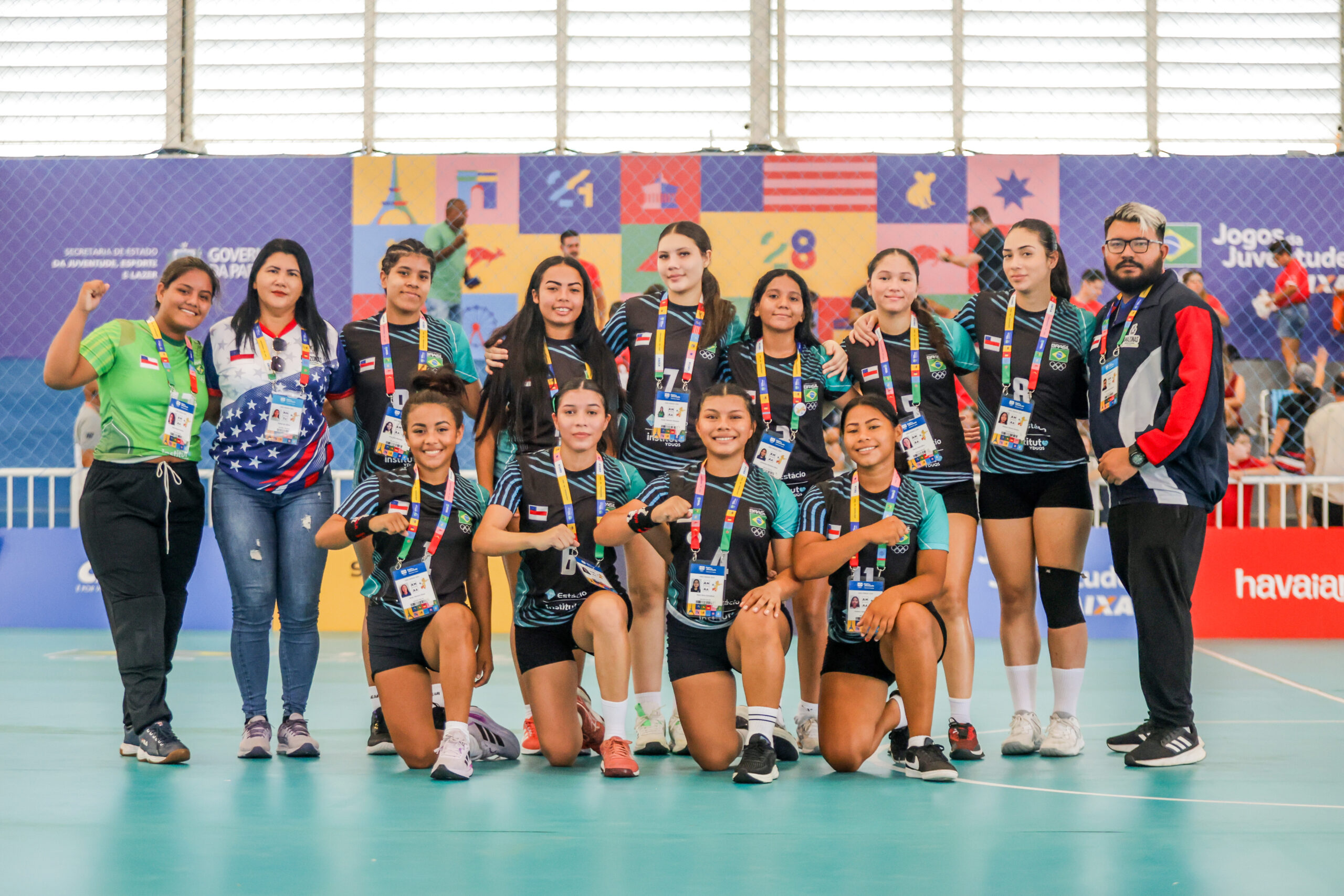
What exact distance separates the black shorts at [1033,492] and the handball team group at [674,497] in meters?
0.01

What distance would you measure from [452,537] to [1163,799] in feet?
6.95

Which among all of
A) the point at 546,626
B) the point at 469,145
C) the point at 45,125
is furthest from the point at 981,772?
the point at 45,125

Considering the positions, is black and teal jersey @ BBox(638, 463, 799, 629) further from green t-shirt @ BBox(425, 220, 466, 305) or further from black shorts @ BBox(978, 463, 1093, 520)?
green t-shirt @ BBox(425, 220, 466, 305)

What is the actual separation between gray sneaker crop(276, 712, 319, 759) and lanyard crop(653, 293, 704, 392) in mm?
1563

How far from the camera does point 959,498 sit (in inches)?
151

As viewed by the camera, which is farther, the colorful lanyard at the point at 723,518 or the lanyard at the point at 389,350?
the lanyard at the point at 389,350

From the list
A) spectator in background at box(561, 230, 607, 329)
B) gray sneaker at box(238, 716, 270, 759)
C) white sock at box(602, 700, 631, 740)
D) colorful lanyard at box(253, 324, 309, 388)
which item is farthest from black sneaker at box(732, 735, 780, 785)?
spectator in background at box(561, 230, 607, 329)

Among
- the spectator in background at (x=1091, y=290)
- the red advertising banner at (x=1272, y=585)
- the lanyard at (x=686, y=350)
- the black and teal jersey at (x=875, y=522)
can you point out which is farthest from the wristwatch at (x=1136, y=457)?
the spectator in background at (x=1091, y=290)

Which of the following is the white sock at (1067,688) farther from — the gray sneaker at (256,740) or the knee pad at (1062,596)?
the gray sneaker at (256,740)

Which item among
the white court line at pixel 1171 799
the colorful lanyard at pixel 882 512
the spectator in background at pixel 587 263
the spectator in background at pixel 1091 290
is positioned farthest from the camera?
the spectator in background at pixel 587 263

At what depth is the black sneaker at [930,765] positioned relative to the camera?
3.39 metres

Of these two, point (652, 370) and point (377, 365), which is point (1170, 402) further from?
point (377, 365)

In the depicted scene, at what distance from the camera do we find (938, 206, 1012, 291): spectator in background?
29.8 ft

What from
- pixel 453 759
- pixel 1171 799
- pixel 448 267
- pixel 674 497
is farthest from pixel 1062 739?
pixel 448 267
